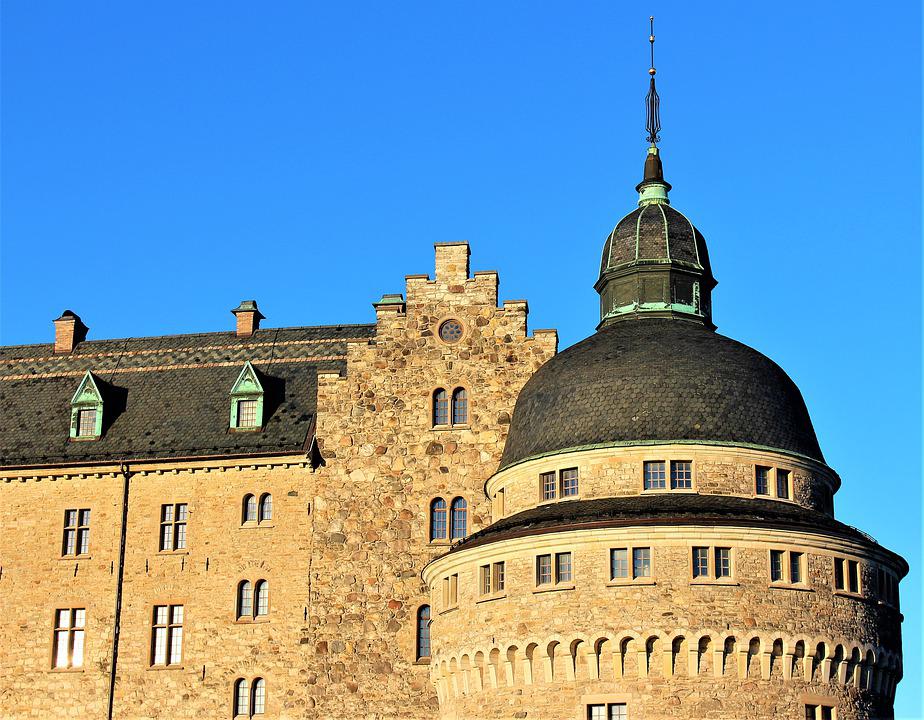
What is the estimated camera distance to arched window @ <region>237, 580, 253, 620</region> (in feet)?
188

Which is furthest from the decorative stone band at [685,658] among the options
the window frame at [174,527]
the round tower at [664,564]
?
the window frame at [174,527]

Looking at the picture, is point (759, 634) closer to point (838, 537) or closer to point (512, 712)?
point (838, 537)

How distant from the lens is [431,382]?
192 ft

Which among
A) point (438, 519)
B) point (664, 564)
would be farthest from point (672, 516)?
point (438, 519)

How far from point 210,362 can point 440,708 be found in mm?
17788

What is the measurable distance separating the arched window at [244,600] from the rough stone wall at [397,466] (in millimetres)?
2275

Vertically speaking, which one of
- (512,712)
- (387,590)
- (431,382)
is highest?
(431,382)

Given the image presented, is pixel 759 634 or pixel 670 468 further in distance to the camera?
pixel 670 468

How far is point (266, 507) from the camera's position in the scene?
58.4 metres

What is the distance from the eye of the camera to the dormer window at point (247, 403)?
60031 millimetres

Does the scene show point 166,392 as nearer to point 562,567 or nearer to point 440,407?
point 440,407

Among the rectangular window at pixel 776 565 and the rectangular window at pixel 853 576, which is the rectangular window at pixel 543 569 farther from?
the rectangular window at pixel 853 576

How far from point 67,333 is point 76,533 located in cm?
1027

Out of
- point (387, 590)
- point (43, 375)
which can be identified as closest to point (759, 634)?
point (387, 590)
